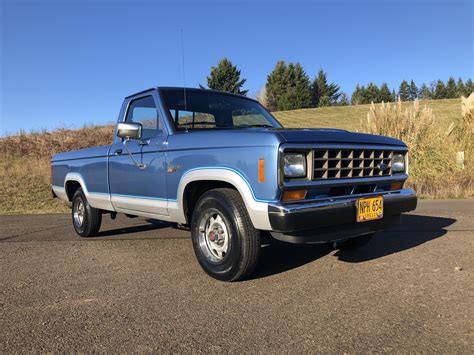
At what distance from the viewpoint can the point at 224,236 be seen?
148 inches

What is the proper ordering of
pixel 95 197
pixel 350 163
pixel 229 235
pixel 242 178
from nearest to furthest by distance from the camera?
pixel 242 178 → pixel 229 235 → pixel 350 163 → pixel 95 197

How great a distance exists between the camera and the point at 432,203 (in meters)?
9.09

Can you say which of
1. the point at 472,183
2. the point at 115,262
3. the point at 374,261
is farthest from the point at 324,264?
the point at 472,183

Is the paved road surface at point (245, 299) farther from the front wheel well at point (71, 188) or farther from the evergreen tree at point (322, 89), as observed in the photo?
the evergreen tree at point (322, 89)

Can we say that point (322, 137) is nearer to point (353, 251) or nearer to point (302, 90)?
point (353, 251)

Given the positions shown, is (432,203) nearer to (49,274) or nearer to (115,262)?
(115,262)

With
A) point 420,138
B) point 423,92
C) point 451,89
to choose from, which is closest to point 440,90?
point 451,89

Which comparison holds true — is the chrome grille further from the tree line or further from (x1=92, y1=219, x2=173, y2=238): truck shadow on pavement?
the tree line

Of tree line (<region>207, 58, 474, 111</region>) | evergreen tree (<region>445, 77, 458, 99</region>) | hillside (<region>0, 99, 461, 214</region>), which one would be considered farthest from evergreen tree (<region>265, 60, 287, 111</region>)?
hillside (<region>0, 99, 461, 214</region>)

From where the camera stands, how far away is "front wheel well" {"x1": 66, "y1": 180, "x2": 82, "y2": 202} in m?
6.60

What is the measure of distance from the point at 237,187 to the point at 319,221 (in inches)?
28.4

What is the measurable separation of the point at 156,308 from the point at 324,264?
189 cm

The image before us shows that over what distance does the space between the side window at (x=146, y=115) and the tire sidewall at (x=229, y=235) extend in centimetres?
119

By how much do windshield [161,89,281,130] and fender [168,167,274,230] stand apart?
2.60ft
